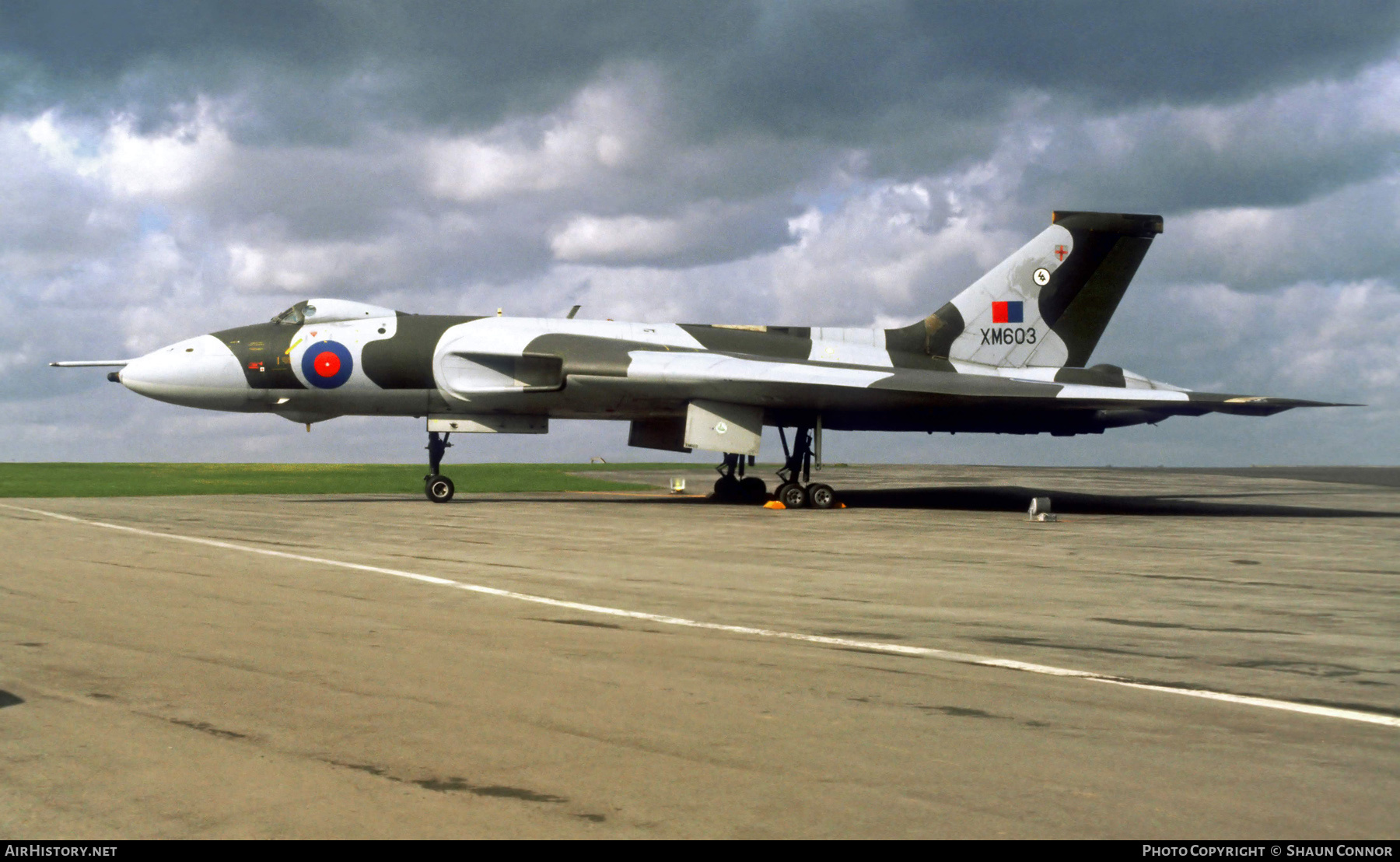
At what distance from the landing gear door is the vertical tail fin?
428cm

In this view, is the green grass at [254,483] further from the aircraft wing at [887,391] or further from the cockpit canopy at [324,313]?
the aircraft wing at [887,391]

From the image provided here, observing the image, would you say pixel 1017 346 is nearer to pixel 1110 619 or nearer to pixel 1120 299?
pixel 1120 299

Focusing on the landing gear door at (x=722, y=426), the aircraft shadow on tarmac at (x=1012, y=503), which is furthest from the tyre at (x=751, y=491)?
the landing gear door at (x=722, y=426)

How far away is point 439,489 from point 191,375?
16.5 ft

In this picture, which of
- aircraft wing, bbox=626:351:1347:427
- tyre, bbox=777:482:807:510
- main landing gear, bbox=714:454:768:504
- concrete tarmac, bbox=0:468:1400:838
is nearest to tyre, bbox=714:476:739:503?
main landing gear, bbox=714:454:768:504

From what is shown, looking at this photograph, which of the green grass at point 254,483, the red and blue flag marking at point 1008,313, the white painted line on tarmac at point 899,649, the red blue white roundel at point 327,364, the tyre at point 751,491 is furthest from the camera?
the green grass at point 254,483

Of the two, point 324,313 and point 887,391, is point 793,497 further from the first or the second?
point 324,313

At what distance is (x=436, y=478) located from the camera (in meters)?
20.6

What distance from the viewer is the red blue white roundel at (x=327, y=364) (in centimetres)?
2048

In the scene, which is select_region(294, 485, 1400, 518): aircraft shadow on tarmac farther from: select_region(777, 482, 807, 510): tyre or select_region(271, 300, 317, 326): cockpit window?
select_region(271, 300, 317, 326): cockpit window

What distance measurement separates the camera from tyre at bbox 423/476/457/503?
20.5 metres

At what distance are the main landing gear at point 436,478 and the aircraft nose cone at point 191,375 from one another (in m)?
3.55

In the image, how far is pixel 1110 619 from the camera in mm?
7289

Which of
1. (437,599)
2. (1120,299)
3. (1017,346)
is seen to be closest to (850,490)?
(1017,346)
